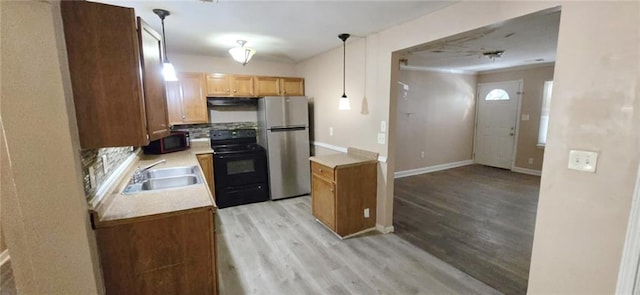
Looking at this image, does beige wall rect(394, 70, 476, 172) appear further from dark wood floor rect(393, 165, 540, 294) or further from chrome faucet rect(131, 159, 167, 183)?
chrome faucet rect(131, 159, 167, 183)

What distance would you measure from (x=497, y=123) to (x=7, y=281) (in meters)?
7.22

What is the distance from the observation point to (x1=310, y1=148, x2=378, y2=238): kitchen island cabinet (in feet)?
9.52

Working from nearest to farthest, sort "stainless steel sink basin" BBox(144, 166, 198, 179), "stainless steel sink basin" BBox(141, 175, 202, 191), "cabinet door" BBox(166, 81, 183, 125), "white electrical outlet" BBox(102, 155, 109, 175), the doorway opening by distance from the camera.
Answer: "white electrical outlet" BBox(102, 155, 109, 175)
"stainless steel sink basin" BBox(141, 175, 202, 191)
"stainless steel sink basin" BBox(144, 166, 198, 179)
the doorway opening
"cabinet door" BBox(166, 81, 183, 125)

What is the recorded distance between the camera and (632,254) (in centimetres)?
128

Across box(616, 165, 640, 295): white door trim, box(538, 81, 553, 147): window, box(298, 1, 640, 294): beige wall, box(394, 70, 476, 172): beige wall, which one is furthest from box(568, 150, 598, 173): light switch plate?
box(538, 81, 553, 147): window

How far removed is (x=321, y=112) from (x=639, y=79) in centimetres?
337

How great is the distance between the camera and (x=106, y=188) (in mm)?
1757

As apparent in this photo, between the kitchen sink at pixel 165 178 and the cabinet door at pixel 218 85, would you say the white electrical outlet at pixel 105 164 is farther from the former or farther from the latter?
the cabinet door at pixel 218 85

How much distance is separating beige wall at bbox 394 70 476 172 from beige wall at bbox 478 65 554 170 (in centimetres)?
97

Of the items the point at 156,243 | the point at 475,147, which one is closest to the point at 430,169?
the point at 475,147

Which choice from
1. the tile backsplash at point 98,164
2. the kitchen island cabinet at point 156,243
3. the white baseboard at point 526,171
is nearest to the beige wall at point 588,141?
the kitchen island cabinet at point 156,243

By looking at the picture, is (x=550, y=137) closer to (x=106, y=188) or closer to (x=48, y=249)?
(x=48, y=249)

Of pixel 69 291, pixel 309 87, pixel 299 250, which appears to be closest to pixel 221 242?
pixel 299 250

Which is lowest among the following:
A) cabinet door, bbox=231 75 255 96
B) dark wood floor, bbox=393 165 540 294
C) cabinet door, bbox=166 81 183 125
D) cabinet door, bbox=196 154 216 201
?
dark wood floor, bbox=393 165 540 294
